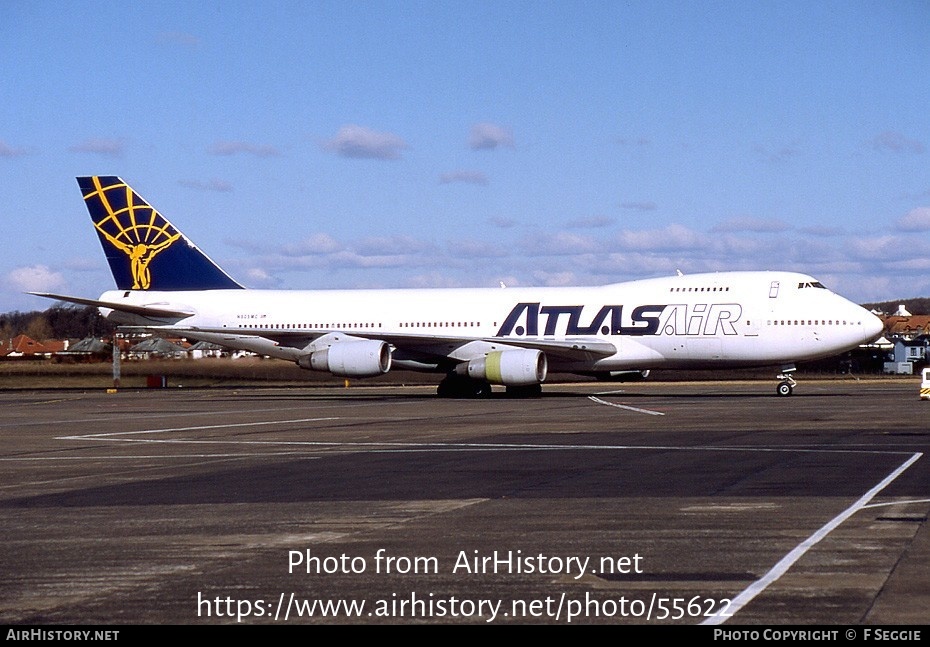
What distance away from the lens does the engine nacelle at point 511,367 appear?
39.3 meters

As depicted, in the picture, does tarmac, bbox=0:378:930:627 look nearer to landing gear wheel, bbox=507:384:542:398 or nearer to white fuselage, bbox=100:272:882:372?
white fuselage, bbox=100:272:882:372

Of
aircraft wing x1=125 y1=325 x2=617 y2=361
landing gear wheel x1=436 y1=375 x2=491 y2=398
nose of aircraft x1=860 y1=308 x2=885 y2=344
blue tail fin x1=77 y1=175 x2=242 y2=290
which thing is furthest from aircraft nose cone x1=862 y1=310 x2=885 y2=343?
blue tail fin x1=77 y1=175 x2=242 y2=290

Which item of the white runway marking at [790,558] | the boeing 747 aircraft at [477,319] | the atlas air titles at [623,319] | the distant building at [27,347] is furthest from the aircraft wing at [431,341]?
the distant building at [27,347]

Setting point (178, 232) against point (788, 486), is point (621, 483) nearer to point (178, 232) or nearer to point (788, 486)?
point (788, 486)

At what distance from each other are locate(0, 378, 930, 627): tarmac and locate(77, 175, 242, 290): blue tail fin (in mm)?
23692

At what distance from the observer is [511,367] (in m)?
39.4

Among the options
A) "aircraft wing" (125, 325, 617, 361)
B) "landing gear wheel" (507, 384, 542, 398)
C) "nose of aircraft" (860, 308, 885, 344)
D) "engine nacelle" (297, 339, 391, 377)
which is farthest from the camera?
"landing gear wheel" (507, 384, 542, 398)

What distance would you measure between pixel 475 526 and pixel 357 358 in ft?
97.6

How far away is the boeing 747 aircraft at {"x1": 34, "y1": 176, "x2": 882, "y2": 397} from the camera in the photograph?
129 feet

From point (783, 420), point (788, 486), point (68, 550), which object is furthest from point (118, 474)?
point (783, 420)

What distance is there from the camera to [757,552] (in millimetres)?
9641

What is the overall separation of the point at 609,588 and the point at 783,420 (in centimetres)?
1976

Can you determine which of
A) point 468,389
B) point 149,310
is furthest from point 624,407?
point 149,310

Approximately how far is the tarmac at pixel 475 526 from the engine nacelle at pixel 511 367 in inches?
544
